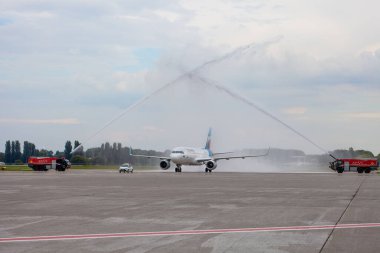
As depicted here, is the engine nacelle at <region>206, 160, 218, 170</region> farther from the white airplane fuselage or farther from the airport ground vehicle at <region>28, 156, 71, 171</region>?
the airport ground vehicle at <region>28, 156, 71, 171</region>

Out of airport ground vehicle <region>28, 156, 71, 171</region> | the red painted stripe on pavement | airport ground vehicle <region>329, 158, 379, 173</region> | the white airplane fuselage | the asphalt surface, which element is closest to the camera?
the asphalt surface

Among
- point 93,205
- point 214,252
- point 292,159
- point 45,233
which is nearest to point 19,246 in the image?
point 45,233

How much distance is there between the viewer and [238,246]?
38.0 feet

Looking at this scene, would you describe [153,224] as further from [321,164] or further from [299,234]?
[321,164]

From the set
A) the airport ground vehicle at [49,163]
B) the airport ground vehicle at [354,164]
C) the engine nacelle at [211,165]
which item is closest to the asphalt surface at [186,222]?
the airport ground vehicle at [49,163]

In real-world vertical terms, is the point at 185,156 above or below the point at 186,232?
above

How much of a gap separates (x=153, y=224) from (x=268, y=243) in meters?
4.35

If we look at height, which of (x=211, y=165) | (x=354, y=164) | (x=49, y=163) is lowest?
(x=354, y=164)

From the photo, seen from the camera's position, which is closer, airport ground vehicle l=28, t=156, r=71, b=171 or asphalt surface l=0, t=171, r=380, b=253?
Result: asphalt surface l=0, t=171, r=380, b=253

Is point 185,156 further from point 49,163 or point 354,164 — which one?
point 354,164

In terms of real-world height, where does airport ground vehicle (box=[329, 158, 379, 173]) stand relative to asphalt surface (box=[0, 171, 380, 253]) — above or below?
above

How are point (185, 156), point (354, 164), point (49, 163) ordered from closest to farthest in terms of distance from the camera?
1. point (49, 163)
2. point (185, 156)
3. point (354, 164)

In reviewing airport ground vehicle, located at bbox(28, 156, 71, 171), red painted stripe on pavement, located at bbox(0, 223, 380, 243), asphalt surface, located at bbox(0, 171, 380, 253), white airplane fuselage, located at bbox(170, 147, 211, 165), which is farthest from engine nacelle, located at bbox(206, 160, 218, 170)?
red painted stripe on pavement, located at bbox(0, 223, 380, 243)

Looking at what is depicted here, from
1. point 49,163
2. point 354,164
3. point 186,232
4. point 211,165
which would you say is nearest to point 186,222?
point 186,232
